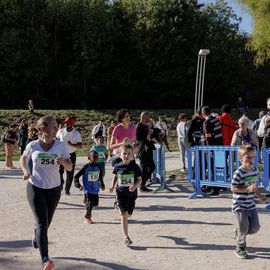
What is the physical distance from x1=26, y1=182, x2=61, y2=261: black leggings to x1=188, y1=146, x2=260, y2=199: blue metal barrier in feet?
16.4

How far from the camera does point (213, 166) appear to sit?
10453mm

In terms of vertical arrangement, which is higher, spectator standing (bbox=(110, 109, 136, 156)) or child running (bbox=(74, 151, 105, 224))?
spectator standing (bbox=(110, 109, 136, 156))

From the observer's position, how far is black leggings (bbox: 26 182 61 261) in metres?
5.53

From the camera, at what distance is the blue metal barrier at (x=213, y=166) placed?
1002cm

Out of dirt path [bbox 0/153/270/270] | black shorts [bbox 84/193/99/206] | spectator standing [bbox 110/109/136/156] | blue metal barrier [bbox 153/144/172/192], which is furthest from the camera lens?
blue metal barrier [bbox 153/144/172/192]

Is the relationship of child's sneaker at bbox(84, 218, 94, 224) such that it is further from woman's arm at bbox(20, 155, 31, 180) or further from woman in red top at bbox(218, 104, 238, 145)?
woman in red top at bbox(218, 104, 238, 145)

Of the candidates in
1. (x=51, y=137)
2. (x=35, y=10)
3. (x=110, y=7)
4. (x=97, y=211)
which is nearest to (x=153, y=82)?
(x=110, y=7)

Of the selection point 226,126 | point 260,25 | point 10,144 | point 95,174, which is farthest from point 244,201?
point 260,25

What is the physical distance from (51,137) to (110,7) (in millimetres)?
40325

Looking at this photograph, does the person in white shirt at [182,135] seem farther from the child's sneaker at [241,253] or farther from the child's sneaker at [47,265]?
the child's sneaker at [47,265]

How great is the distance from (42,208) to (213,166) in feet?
18.2

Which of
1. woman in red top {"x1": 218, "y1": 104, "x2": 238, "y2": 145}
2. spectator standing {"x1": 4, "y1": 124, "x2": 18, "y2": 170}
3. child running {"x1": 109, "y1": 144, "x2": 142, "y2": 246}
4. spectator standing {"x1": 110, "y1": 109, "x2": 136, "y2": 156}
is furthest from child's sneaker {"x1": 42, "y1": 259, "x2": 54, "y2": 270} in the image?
spectator standing {"x1": 4, "y1": 124, "x2": 18, "y2": 170}

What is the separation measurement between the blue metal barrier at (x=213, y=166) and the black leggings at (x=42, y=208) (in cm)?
499

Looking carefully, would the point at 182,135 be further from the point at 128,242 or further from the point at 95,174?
the point at 128,242
